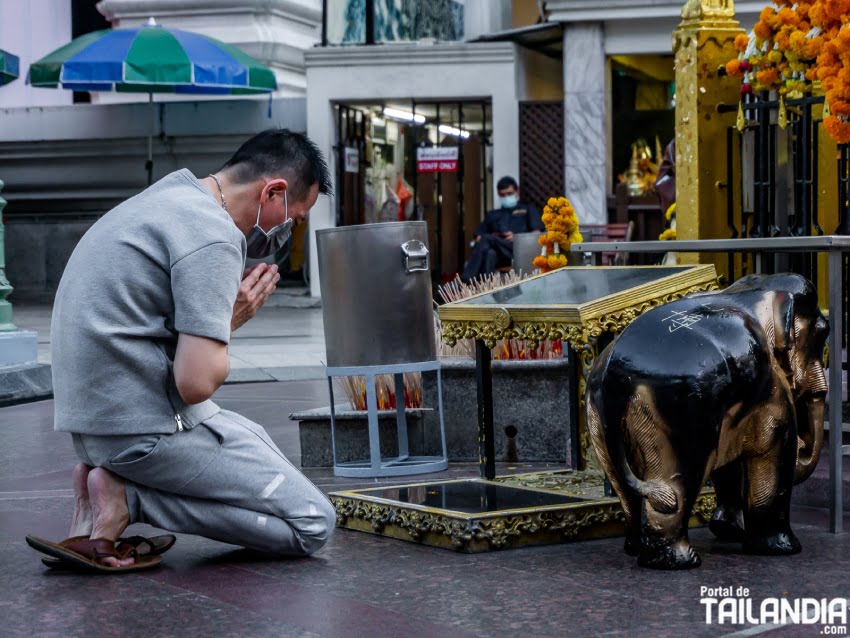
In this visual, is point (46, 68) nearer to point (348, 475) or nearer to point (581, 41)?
point (581, 41)

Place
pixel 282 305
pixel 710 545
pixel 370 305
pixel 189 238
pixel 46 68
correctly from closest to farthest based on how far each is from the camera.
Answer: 1. pixel 189 238
2. pixel 710 545
3. pixel 370 305
4. pixel 46 68
5. pixel 282 305

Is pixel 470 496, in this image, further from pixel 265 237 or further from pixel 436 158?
pixel 436 158

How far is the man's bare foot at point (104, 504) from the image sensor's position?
4.28 m

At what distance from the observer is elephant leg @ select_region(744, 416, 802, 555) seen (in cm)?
429

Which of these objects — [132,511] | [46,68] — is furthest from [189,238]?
[46,68]

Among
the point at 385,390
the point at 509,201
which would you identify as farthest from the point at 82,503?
the point at 509,201

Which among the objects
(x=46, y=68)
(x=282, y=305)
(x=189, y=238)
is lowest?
(x=282, y=305)

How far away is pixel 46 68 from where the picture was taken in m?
16.2

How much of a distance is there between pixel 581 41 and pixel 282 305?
5084 mm

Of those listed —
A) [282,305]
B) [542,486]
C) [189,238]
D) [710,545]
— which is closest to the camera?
[189,238]

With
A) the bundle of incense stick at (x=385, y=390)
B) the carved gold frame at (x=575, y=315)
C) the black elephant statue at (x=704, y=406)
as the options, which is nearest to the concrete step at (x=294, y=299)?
the bundle of incense stick at (x=385, y=390)

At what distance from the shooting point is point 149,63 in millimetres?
15859

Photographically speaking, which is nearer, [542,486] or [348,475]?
[542,486]

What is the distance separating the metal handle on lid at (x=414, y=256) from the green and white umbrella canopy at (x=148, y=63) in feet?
33.0
